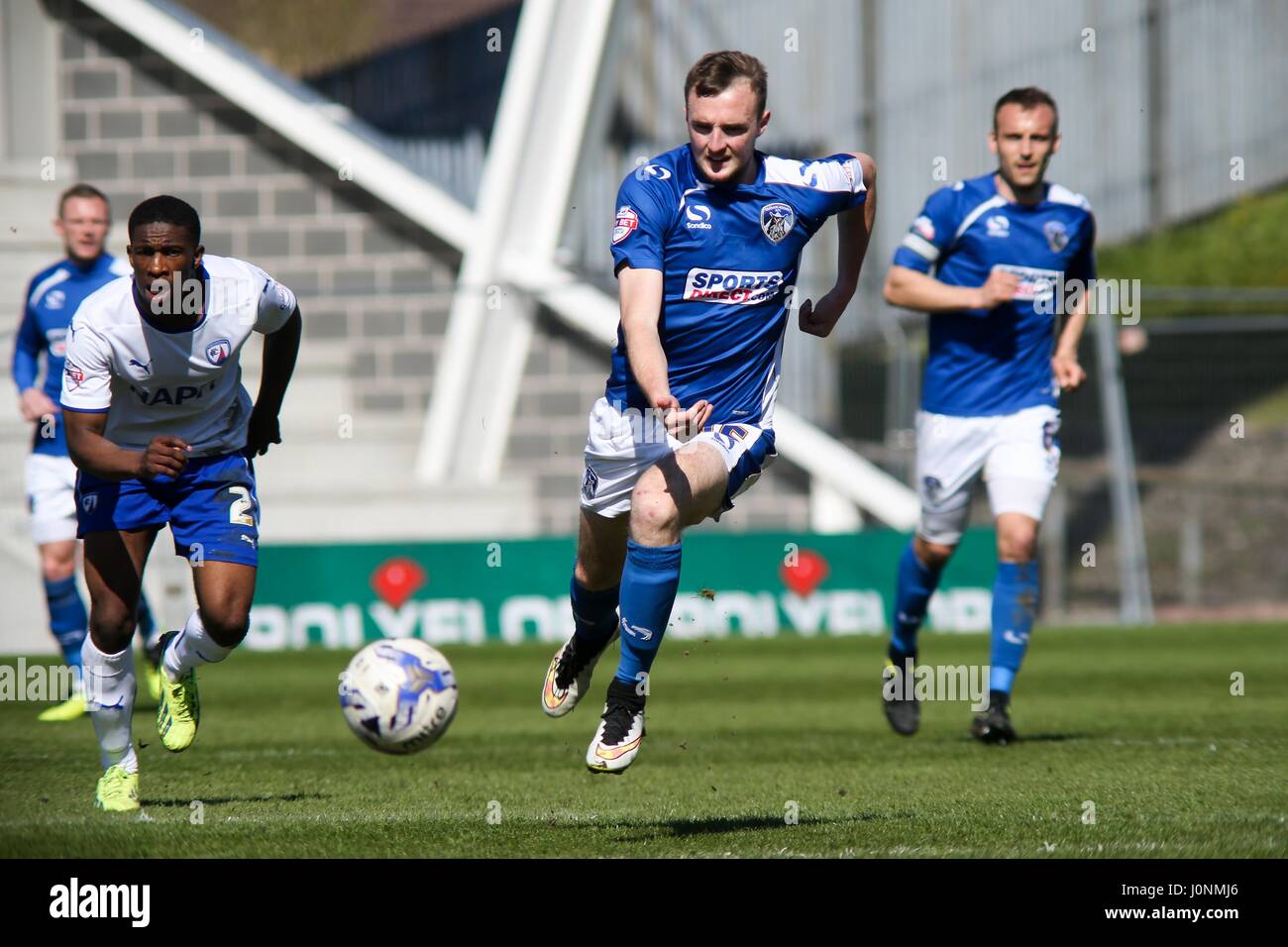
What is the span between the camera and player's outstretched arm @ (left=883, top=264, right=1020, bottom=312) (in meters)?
8.15

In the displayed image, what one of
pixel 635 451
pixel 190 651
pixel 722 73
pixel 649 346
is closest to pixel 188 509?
pixel 190 651

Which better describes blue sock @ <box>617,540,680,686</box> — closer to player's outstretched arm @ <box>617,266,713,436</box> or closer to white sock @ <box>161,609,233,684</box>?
player's outstretched arm @ <box>617,266,713,436</box>

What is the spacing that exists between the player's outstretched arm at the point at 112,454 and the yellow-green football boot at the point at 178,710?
0.95 m

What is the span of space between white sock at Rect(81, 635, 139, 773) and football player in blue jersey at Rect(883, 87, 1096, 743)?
3.76m

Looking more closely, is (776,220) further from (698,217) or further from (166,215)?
(166,215)

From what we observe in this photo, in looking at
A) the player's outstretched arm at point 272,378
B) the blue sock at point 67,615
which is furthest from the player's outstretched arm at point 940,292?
the blue sock at point 67,615

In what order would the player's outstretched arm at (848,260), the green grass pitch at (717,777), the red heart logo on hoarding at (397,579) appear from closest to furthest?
the green grass pitch at (717,777) → the player's outstretched arm at (848,260) → the red heart logo on hoarding at (397,579)

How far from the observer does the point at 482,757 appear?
8.19 metres

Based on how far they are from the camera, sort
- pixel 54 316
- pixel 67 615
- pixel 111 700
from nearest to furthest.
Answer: pixel 111 700, pixel 54 316, pixel 67 615

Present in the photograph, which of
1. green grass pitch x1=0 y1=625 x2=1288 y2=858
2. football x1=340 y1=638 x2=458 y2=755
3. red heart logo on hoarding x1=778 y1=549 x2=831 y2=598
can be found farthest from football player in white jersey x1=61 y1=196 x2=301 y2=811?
red heart logo on hoarding x1=778 y1=549 x2=831 y2=598

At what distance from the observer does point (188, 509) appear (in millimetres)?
6551

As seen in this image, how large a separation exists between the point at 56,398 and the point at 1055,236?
5.64 metres

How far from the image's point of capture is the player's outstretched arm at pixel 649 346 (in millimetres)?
5500

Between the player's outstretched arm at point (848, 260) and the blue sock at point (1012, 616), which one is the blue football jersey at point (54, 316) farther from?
the blue sock at point (1012, 616)
